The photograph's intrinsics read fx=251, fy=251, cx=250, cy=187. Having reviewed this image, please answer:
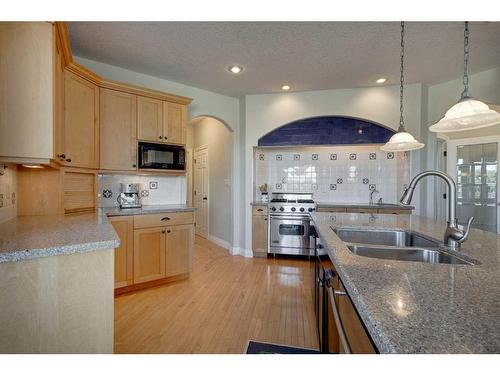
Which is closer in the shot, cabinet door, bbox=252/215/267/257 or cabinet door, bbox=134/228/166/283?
cabinet door, bbox=134/228/166/283

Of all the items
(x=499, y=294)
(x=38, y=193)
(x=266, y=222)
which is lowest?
(x=266, y=222)

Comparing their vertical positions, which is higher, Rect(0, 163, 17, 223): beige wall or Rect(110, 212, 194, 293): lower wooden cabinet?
Rect(0, 163, 17, 223): beige wall

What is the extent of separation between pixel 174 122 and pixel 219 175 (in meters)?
1.82

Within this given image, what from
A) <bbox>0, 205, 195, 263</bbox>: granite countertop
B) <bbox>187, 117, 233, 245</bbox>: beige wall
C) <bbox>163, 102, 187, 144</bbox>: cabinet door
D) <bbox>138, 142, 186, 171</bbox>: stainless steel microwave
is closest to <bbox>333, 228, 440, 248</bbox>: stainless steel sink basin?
<bbox>0, 205, 195, 263</bbox>: granite countertop

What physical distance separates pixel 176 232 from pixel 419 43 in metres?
3.20

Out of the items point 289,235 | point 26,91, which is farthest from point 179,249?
point 26,91

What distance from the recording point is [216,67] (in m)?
3.02

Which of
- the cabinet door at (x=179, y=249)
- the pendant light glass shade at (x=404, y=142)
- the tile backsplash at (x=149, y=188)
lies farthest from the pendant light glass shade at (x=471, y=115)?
the tile backsplash at (x=149, y=188)

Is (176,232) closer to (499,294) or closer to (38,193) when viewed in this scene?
(38,193)

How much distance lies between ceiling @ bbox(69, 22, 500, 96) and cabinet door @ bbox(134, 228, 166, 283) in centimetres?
190

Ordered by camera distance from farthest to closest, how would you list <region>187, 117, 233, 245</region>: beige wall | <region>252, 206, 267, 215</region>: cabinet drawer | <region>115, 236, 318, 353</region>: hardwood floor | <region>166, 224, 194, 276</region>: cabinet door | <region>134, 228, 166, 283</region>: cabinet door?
<region>187, 117, 233, 245</region>: beige wall → <region>252, 206, 267, 215</region>: cabinet drawer → <region>166, 224, 194, 276</region>: cabinet door → <region>134, 228, 166, 283</region>: cabinet door → <region>115, 236, 318, 353</region>: hardwood floor

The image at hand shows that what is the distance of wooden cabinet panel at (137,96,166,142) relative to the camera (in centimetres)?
287

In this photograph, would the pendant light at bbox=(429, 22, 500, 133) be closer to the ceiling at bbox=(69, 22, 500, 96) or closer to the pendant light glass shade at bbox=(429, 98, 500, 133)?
the pendant light glass shade at bbox=(429, 98, 500, 133)
